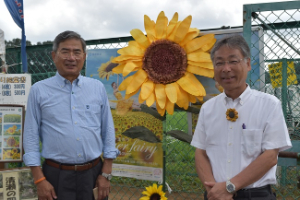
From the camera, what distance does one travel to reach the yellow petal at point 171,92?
205 centimetres

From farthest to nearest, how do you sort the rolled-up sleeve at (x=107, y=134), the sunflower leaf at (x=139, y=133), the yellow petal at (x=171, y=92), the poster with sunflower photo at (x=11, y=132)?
1. the poster with sunflower photo at (x=11, y=132)
2. the sunflower leaf at (x=139, y=133)
3. the rolled-up sleeve at (x=107, y=134)
4. the yellow petal at (x=171, y=92)

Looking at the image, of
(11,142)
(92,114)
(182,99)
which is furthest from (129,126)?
(11,142)

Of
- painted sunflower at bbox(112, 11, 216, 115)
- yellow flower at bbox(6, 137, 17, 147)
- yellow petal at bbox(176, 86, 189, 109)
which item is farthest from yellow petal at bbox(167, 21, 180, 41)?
yellow flower at bbox(6, 137, 17, 147)

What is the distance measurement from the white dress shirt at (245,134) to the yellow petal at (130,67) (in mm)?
633

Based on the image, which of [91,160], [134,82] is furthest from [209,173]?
[91,160]

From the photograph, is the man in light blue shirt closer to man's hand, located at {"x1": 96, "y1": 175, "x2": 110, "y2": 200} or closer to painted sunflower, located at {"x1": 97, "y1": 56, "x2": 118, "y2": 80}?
man's hand, located at {"x1": 96, "y1": 175, "x2": 110, "y2": 200}

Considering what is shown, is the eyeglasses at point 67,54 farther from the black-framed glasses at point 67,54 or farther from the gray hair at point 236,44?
the gray hair at point 236,44

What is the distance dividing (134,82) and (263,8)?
1010 millimetres

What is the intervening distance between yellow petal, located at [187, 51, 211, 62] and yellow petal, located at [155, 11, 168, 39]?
224mm

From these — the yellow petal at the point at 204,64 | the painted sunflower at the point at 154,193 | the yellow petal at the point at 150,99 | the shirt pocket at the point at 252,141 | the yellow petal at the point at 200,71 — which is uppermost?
the yellow petal at the point at 204,64

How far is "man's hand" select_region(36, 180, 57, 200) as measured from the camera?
7.24 feet

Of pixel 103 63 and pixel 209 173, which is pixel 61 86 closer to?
pixel 103 63

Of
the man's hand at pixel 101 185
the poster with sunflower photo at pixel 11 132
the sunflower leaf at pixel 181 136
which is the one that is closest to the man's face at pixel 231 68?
the sunflower leaf at pixel 181 136

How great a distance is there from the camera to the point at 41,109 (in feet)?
7.57
